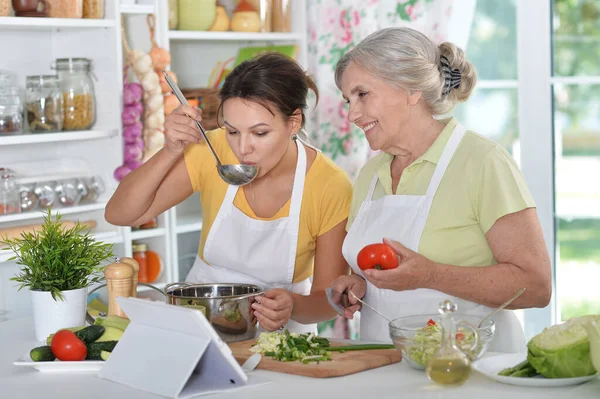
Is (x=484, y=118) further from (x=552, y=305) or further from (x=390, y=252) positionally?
(x=390, y=252)

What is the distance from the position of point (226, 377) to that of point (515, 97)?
2307mm

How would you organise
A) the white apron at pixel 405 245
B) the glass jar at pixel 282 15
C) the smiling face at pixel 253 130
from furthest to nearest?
the glass jar at pixel 282 15 → the smiling face at pixel 253 130 → the white apron at pixel 405 245

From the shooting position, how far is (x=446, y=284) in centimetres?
193

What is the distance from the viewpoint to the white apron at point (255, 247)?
239 centimetres

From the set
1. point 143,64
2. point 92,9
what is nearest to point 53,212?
point 143,64

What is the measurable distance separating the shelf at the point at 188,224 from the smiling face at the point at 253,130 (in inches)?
39.1

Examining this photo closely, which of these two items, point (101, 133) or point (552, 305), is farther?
point (552, 305)

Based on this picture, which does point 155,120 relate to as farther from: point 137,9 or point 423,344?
point 423,344

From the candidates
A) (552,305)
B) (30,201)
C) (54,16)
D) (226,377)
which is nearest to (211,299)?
(226,377)

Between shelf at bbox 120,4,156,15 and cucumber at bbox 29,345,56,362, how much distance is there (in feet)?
4.89

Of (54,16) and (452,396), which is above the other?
(54,16)

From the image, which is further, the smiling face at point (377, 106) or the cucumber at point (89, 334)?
the smiling face at point (377, 106)

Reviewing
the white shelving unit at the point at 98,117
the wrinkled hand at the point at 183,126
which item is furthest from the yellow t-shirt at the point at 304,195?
the white shelving unit at the point at 98,117

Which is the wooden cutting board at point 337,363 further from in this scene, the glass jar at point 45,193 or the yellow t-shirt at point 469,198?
the glass jar at point 45,193
